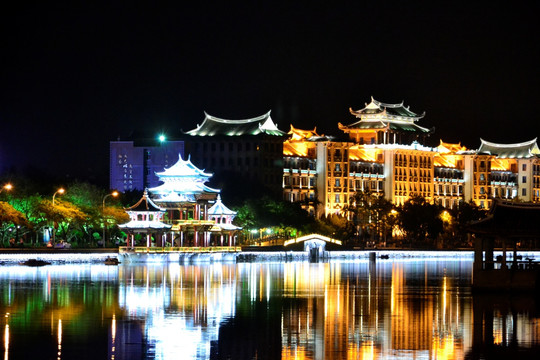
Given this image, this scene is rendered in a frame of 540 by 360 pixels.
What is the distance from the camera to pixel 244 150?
169 m

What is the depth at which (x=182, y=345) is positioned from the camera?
119 ft

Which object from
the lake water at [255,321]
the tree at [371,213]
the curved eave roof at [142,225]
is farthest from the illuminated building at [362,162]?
the lake water at [255,321]

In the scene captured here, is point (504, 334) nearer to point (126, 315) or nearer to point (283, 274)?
point (126, 315)

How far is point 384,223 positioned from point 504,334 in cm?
12233

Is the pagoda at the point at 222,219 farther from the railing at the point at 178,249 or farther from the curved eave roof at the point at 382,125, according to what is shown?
the curved eave roof at the point at 382,125

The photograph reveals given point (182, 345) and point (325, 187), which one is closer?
point (182, 345)

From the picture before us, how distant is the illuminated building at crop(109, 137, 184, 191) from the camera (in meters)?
171

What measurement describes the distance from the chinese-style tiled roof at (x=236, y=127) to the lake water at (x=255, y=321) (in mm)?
98916

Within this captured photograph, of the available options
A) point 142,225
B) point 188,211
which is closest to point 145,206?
point 142,225

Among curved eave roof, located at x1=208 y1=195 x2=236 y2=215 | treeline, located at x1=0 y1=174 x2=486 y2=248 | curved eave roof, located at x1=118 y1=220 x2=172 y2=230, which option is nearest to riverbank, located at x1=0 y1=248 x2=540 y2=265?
curved eave roof, located at x1=118 y1=220 x2=172 y2=230

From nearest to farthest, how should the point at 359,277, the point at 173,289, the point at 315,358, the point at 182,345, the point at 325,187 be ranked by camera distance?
1. the point at 315,358
2. the point at 182,345
3. the point at 173,289
4. the point at 359,277
5. the point at 325,187

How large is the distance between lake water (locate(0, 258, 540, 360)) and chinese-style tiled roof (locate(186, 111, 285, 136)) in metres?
98.9

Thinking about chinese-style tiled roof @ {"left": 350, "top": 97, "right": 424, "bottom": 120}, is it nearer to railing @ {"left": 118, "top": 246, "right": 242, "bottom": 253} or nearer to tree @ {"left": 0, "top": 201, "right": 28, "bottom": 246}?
railing @ {"left": 118, "top": 246, "right": 242, "bottom": 253}

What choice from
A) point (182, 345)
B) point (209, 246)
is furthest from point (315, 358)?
point (209, 246)
